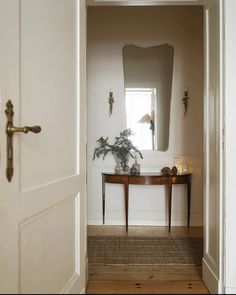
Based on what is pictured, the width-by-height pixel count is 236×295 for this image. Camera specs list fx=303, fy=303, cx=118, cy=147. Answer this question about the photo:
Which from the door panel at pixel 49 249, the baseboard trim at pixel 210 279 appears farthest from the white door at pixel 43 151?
the baseboard trim at pixel 210 279

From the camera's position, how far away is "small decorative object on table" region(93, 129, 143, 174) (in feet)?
12.9

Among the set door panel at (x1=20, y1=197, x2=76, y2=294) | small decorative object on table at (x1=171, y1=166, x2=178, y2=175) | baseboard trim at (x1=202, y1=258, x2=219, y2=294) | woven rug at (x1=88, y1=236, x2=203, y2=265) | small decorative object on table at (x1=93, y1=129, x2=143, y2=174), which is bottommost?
woven rug at (x1=88, y1=236, x2=203, y2=265)

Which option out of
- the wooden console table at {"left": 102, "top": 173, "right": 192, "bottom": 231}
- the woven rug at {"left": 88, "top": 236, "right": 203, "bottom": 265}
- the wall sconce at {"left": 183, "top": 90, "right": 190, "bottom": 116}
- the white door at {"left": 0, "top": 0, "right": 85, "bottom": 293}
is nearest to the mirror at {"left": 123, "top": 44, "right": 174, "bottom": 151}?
the wall sconce at {"left": 183, "top": 90, "right": 190, "bottom": 116}

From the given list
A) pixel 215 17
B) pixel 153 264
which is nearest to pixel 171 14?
pixel 215 17

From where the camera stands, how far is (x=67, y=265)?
5.12 feet

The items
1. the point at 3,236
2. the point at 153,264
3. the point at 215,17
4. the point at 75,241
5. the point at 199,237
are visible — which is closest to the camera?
the point at 3,236

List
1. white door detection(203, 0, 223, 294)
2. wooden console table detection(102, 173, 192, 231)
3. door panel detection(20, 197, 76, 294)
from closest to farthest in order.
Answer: door panel detection(20, 197, 76, 294)
white door detection(203, 0, 223, 294)
wooden console table detection(102, 173, 192, 231)

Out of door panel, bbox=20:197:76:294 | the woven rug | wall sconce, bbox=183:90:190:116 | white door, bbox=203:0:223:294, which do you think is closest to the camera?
door panel, bbox=20:197:76:294

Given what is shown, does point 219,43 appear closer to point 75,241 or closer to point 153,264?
point 75,241

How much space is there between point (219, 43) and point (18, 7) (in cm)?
123

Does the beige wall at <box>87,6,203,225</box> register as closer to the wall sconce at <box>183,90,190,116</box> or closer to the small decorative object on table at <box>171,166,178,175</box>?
the wall sconce at <box>183,90,190,116</box>

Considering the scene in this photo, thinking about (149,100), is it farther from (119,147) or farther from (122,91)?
(119,147)

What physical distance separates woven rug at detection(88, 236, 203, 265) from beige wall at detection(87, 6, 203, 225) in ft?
2.60

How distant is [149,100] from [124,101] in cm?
34
